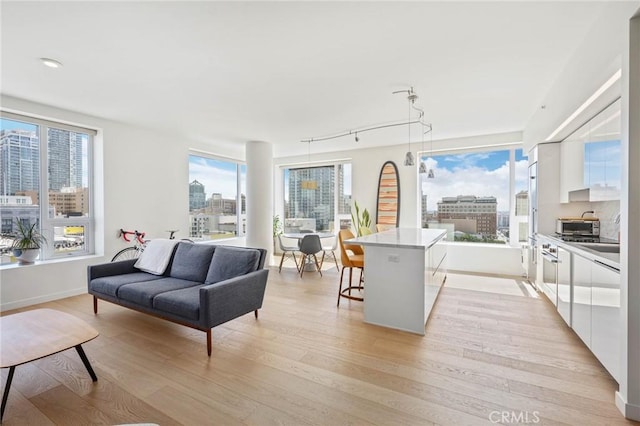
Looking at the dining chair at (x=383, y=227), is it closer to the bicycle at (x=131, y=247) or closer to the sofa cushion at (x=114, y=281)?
the bicycle at (x=131, y=247)

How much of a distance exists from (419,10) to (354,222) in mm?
5216

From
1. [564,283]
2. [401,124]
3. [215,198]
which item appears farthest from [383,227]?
[215,198]

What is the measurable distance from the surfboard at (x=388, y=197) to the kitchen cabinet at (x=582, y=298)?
12.4 feet

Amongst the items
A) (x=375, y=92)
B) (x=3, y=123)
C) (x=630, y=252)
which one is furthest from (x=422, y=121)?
(x=3, y=123)

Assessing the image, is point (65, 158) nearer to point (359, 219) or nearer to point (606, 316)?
point (359, 219)

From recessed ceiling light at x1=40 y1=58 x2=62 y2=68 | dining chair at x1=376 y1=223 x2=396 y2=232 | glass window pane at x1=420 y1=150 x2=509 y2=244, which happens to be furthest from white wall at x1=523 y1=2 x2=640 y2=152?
recessed ceiling light at x1=40 y1=58 x2=62 y2=68

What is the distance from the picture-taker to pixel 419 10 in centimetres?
209

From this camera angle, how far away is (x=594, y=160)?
2.91 meters

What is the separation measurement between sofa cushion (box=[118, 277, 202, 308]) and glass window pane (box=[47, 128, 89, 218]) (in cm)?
218

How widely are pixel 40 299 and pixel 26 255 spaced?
1.97 ft

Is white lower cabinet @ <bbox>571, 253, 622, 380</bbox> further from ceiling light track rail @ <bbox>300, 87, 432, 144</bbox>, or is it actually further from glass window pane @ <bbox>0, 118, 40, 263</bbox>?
glass window pane @ <bbox>0, 118, 40, 263</bbox>

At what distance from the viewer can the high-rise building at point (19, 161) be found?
12.2ft

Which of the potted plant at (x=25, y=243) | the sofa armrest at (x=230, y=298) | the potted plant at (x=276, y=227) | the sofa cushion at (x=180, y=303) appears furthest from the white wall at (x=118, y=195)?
the sofa armrest at (x=230, y=298)

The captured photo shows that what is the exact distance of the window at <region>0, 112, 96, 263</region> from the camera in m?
3.77
